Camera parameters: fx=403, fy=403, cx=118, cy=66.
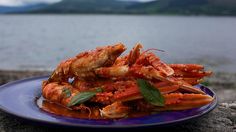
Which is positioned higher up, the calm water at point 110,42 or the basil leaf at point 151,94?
the basil leaf at point 151,94

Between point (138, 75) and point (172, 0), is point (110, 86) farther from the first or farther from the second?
point (172, 0)

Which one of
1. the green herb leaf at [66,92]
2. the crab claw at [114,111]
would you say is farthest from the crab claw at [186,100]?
the green herb leaf at [66,92]

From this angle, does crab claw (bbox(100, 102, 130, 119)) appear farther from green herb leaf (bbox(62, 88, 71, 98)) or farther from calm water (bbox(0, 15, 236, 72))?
calm water (bbox(0, 15, 236, 72))

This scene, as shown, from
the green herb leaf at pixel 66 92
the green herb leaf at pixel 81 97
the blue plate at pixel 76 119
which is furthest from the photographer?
the green herb leaf at pixel 66 92

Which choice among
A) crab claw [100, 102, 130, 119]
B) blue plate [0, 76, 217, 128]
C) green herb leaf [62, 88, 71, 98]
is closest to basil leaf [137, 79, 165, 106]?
blue plate [0, 76, 217, 128]

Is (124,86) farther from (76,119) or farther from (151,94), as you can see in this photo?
(76,119)

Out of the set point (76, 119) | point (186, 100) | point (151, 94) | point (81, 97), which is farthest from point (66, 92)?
point (186, 100)

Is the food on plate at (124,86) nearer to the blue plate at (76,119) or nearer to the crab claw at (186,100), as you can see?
the crab claw at (186,100)
